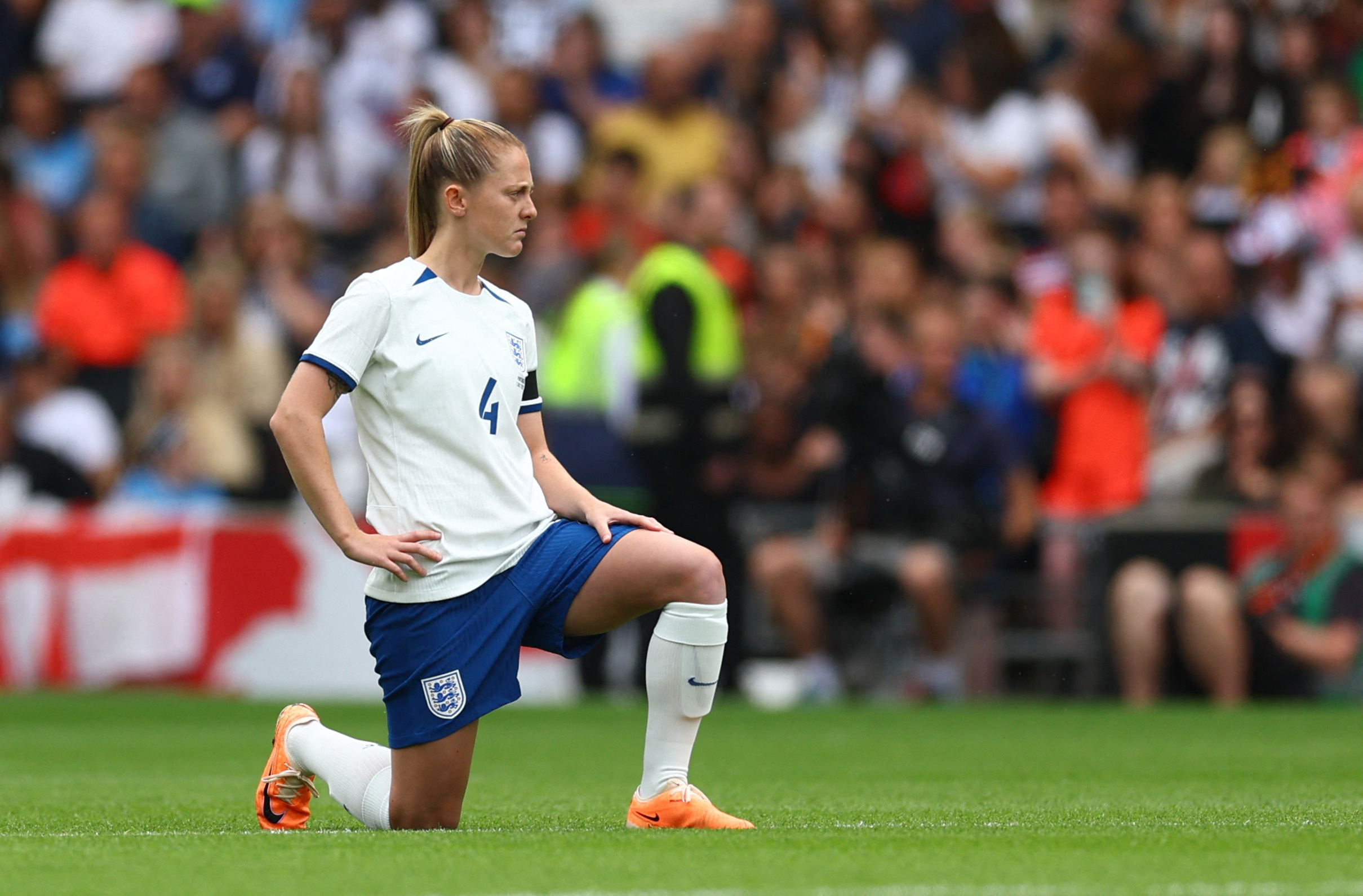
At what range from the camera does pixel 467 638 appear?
5523 millimetres

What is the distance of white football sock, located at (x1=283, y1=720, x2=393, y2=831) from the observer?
5.68 m

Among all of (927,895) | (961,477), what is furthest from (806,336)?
(927,895)

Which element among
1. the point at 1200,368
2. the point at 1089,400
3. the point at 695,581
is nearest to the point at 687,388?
the point at 1089,400

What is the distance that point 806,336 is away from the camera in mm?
13523

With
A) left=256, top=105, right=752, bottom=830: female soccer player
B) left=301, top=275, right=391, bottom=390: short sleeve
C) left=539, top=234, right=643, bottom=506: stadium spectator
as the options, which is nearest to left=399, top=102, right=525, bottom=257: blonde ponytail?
left=256, top=105, right=752, bottom=830: female soccer player

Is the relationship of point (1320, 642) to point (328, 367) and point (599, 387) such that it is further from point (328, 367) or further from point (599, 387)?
point (328, 367)

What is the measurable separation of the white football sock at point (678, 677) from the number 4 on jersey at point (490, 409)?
641 millimetres

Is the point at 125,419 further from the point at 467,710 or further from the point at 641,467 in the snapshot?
the point at 467,710

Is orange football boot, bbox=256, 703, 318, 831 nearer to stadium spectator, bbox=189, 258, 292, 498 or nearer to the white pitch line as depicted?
the white pitch line

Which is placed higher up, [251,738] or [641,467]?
[641,467]

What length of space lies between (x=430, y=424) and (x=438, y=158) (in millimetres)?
694

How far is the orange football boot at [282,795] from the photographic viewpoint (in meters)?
5.87

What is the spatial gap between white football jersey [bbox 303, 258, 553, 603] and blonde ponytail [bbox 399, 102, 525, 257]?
0.14 meters

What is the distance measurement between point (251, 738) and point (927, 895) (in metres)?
6.24
